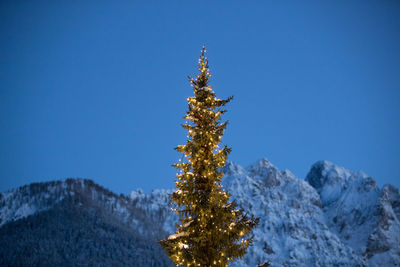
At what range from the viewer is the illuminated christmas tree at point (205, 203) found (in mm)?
A: 10047

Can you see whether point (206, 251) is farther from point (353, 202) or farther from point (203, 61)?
point (353, 202)

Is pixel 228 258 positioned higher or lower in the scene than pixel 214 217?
lower

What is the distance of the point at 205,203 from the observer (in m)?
10.2

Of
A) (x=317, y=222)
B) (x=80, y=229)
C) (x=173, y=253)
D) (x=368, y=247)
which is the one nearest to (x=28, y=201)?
(x=80, y=229)

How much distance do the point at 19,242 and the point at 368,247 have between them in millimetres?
174681

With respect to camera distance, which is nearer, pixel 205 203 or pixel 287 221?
pixel 205 203

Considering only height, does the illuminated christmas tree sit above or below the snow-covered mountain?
below

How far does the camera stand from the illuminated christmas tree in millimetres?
10047

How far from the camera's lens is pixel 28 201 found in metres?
140

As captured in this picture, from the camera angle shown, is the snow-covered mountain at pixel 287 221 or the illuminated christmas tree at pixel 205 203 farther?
the snow-covered mountain at pixel 287 221

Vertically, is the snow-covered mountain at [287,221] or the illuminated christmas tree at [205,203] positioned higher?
the snow-covered mountain at [287,221]

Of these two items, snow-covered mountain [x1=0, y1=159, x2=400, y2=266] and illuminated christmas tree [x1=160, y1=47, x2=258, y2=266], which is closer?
illuminated christmas tree [x1=160, y1=47, x2=258, y2=266]

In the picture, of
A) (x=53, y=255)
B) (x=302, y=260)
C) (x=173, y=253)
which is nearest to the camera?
(x=173, y=253)

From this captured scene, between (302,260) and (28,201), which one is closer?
(28,201)
